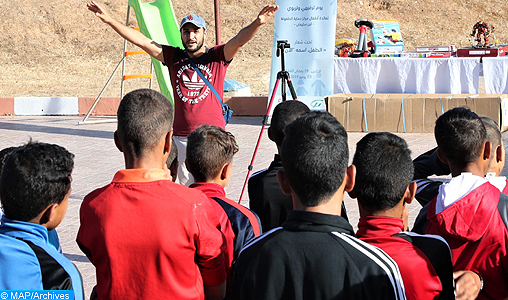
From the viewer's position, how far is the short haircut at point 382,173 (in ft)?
6.59

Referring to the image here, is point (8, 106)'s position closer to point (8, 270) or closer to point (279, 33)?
point (279, 33)

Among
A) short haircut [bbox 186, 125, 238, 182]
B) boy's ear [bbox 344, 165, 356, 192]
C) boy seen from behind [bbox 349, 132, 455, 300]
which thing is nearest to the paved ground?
short haircut [bbox 186, 125, 238, 182]

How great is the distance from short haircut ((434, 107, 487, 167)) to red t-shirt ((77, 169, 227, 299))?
3.47ft

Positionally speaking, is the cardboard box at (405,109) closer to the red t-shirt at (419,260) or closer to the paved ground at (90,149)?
the paved ground at (90,149)

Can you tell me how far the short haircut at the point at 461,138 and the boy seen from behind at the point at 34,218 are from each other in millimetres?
1529

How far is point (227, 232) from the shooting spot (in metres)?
2.29

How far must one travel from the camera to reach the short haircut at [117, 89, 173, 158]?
7.25 feet

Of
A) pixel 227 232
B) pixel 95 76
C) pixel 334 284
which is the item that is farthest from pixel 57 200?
pixel 95 76

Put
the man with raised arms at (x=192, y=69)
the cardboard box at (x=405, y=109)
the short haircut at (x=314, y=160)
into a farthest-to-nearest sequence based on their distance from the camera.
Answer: the cardboard box at (x=405, y=109) < the man with raised arms at (x=192, y=69) < the short haircut at (x=314, y=160)

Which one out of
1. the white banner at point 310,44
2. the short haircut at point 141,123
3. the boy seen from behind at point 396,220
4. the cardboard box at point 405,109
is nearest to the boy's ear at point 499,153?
the boy seen from behind at point 396,220

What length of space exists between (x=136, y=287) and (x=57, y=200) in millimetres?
431

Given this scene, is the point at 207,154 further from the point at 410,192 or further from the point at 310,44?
the point at 310,44

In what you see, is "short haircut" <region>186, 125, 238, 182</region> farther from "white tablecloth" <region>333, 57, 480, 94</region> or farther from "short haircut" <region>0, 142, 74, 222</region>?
"white tablecloth" <region>333, 57, 480, 94</region>

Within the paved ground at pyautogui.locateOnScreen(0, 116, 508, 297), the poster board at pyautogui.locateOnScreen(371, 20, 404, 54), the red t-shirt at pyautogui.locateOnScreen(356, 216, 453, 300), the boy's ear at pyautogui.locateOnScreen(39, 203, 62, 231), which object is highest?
the poster board at pyautogui.locateOnScreen(371, 20, 404, 54)
